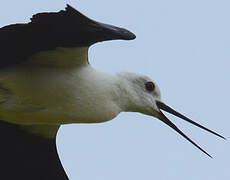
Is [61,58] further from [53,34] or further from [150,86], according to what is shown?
[150,86]

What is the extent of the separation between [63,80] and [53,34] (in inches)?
35.9

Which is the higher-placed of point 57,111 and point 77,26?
point 77,26

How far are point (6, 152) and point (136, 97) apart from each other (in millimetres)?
2201

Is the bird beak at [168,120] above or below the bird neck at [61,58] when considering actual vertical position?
below

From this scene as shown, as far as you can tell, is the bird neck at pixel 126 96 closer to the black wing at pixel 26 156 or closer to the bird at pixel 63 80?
the bird at pixel 63 80

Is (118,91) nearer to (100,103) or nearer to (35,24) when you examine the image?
(100,103)

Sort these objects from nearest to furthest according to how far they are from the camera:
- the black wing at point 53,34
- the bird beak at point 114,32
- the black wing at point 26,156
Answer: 1. the black wing at point 53,34
2. the bird beak at point 114,32
3. the black wing at point 26,156

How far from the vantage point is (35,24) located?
13.4 meters

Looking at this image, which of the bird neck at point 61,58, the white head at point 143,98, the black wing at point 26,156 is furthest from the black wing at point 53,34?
the black wing at point 26,156

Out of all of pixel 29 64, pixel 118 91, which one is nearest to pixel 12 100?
pixel 29 64

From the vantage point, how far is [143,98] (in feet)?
49.2

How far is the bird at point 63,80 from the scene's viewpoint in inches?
531

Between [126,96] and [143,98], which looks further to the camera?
[143,98]

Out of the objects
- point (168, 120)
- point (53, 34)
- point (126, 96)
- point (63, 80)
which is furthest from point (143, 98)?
point (53, 34)
